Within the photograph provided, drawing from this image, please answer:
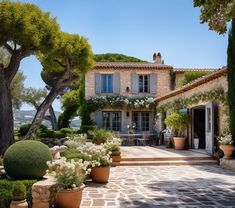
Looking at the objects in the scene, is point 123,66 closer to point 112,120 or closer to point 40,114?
point 112,120

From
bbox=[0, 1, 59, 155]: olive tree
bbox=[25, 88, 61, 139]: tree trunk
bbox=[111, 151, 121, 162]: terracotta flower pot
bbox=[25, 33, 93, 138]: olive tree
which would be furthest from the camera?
bbox=[25, 33, 93, 138]: olive tree

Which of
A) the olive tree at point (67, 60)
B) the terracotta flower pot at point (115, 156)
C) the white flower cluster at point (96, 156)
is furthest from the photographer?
the olive tree at point (67, 60)

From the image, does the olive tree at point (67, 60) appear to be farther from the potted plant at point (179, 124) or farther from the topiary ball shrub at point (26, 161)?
the topiary ball shrub at point (26, 161)

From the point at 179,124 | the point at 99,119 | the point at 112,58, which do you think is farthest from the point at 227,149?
the point at 112,58

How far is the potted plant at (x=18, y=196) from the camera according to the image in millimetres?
5273

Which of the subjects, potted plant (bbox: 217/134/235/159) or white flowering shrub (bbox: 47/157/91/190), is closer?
white flowering shrub (bbox: 47/157/91/190)

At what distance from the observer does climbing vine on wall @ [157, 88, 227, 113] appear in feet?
42.7

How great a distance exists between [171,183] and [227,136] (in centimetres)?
399

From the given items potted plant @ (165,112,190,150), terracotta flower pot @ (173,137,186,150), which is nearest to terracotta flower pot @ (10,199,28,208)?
potted plant @ (165,112,190,150)

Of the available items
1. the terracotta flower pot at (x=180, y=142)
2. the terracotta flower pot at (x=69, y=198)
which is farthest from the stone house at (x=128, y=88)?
the terracotta flower pot at (x=69, y=198)

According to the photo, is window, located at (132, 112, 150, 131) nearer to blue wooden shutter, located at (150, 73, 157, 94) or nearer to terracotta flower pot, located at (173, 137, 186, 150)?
blue wooden shutter, located at (150, 73, 157, 94)

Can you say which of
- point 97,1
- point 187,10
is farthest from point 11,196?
point 187,10

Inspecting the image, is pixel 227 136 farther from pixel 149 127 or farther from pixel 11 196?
pixel 149 127

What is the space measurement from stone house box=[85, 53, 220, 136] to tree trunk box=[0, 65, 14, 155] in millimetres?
10256
